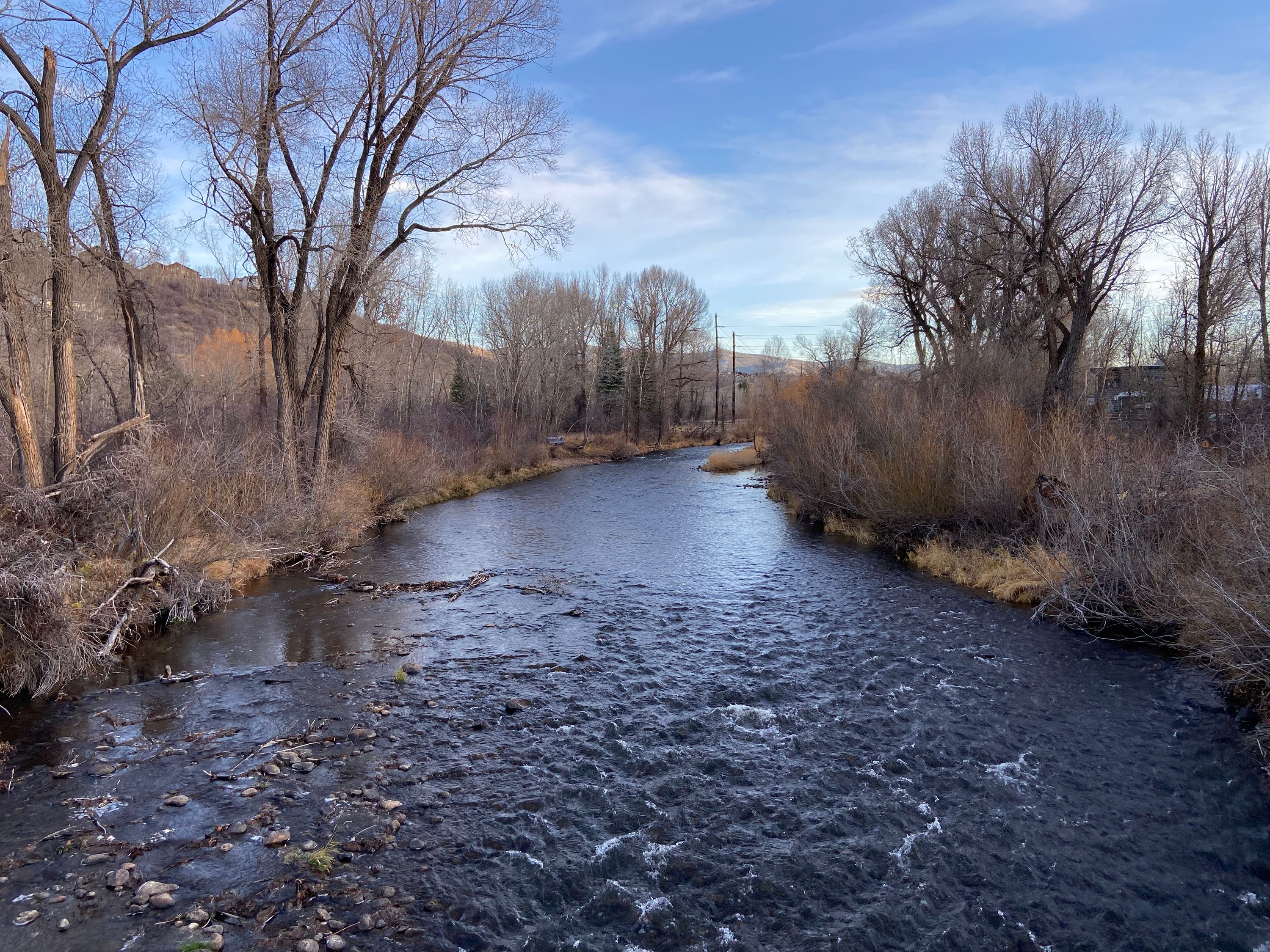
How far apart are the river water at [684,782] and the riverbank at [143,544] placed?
0.50m

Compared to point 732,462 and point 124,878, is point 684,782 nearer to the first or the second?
point 124,878

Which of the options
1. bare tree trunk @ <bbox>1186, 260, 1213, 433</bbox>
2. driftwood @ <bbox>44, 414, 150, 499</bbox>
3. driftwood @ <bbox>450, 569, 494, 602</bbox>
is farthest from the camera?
bare tree trunk @ <bbox>1186, 260, 1213, 433</bbox>

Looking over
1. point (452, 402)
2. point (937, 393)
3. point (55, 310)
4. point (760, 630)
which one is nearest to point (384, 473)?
point (55, 310)

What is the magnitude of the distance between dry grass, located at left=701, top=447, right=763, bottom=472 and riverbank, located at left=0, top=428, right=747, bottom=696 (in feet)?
66.8

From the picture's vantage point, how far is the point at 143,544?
976 centimetres

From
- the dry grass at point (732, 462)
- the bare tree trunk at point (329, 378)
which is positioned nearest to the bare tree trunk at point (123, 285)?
the bare tree trunk at point (329, 378)

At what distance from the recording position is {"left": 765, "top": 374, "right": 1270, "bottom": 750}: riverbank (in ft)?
24.8

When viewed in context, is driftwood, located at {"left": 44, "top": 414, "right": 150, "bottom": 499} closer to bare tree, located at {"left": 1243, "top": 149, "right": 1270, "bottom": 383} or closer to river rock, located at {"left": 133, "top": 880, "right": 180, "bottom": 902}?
river rock, located at {"left": 133, "top": 880, "right": 180, "bottom": 902}

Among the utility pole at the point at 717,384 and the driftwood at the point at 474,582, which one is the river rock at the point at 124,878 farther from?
the utility pole at the point at 717,384

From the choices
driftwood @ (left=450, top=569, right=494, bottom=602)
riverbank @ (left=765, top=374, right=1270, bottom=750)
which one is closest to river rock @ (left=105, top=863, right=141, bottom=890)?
driftwood @ (left=450, top=569, right=494, bottom=602)

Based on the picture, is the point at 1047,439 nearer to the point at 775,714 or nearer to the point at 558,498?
the point at 775,714

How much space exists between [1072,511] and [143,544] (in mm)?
13004

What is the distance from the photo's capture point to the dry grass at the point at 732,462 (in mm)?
35188

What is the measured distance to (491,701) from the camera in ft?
25.9
